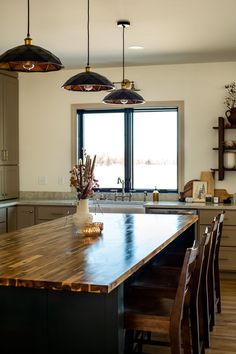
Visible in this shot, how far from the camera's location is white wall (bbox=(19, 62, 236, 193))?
6750 millimetres

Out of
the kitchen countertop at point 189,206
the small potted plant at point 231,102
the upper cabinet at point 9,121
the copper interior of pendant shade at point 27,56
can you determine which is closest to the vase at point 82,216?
the copper interior of pendant shade at point 27,56

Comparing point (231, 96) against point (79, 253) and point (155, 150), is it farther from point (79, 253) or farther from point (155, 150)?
point (79, 253)

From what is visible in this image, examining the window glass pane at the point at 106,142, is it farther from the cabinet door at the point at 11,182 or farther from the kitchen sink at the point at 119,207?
the cabinet door at the point at 11,182

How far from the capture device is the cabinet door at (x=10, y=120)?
23.1 feet

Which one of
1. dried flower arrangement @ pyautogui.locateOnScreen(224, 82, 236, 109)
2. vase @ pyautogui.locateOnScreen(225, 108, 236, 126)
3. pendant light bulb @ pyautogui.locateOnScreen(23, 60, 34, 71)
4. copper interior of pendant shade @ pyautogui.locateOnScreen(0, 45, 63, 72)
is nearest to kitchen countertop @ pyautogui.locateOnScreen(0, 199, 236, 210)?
vase @ pyautogui.locateOnScreen(225, 108, 236, 126)

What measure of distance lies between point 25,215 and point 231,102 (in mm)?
3012

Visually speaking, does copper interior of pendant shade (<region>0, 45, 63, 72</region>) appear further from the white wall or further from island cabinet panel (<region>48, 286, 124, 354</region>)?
the white wall

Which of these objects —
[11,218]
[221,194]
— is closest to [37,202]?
[11,218]

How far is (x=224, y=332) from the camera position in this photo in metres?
4.26

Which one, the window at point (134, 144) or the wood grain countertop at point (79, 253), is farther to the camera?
the window at point (134, 144)

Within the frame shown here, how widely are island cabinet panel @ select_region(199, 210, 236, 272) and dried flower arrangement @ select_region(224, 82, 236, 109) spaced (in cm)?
143

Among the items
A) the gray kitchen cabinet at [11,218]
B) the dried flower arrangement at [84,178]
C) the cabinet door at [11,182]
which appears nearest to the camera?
the dried flower arrangement at [84,178]

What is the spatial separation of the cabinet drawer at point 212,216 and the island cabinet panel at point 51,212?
1.63 meters

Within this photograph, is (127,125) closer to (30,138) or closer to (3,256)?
(30,138)
